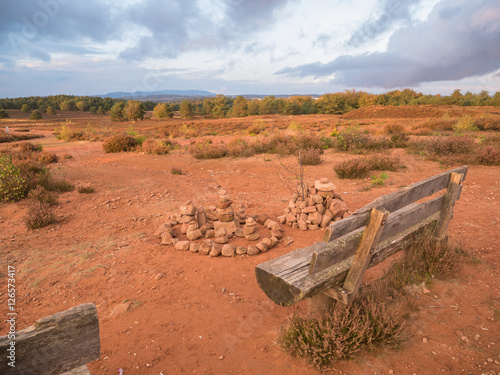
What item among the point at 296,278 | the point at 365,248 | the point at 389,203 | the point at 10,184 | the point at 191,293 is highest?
the point at 389,203

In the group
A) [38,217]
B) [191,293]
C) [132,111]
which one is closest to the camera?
[191,293]

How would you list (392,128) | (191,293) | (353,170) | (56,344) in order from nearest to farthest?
A: (56,344)
(191,293)
(353,170)
(392,128)

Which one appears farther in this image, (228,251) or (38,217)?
(38,217)

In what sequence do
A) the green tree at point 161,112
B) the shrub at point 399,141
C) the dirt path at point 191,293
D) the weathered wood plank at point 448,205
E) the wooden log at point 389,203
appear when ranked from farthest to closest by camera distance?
the green tree at point 161,112 < the shrub at point 399,141 < the weathered wood plank at point 448,205 < the dirt path at point 191,293 < the wooden log at point 389,203

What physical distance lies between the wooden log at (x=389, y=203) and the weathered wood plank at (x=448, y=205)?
8cm

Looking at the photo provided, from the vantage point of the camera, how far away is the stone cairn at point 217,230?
505cm

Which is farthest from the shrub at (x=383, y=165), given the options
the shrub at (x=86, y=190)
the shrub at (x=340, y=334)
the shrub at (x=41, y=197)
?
the shrub at (x=41, y=197)

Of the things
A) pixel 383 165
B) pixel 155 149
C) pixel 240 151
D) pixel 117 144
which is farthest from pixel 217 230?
pixel 117 144

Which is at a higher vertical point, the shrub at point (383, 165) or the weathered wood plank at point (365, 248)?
the weathered wood plank at point (365, 248)

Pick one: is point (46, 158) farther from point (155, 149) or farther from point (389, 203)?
point (389, 203)

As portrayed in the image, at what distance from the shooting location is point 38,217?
6.14m

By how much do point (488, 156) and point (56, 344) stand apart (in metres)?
12.6

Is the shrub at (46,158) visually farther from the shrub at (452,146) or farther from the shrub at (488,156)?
the shrub at (488,156)

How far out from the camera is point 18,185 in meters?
7.62
